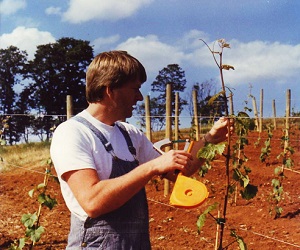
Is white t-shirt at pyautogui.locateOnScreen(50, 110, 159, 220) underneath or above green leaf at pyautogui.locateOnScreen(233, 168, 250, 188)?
above

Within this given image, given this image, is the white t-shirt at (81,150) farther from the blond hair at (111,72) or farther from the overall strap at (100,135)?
the blond hair at (111,72)

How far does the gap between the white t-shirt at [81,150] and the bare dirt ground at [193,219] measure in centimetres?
313

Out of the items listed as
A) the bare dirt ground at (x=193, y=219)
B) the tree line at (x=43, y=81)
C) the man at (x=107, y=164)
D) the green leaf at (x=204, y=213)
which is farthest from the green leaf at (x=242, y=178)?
the tree line at (x=43, y=81)

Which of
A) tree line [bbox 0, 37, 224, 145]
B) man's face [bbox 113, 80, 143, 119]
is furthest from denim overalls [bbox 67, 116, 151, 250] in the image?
tree line [bbox 0, 37, 224, 145]

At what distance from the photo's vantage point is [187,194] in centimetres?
172

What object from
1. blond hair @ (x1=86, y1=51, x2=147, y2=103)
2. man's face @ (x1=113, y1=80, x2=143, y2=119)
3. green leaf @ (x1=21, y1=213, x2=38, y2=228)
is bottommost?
green leaf @ (x1=21, y1=213, x2=38, y2=228)

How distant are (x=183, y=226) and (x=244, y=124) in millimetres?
3828

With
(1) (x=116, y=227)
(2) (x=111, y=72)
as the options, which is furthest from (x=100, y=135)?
(1) (x=116, y=227)

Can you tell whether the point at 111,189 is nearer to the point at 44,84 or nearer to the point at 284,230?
the point at 284,230

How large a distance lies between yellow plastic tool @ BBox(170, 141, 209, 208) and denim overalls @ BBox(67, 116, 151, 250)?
0.78ft

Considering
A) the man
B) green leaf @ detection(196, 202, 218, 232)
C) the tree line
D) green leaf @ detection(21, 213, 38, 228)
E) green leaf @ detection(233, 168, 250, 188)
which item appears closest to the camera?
the man

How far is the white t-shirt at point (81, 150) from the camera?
5.73ft

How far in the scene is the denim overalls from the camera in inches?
71.6

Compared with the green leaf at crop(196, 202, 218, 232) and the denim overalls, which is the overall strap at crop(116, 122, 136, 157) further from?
the green leaf at crop(196, 202, 218, 232)
